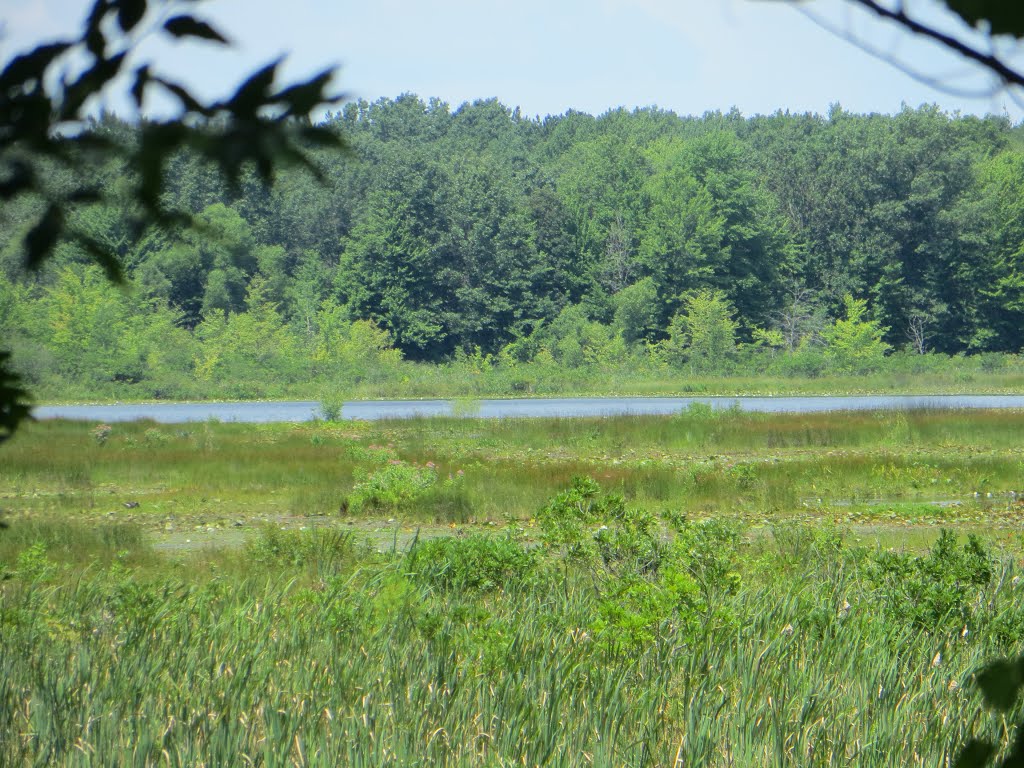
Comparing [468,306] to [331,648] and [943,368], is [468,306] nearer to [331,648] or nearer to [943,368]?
[943,368]

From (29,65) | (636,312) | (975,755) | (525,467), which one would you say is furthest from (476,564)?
(636,312)

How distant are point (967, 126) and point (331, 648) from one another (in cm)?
7090

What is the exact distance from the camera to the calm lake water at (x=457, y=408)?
105 ft

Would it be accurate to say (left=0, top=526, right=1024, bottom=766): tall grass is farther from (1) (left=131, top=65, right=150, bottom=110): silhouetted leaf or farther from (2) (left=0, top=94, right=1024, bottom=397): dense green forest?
(2) (left=0, top=94, right=1024, bottom=397): dense green forest

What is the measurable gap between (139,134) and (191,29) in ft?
0.50

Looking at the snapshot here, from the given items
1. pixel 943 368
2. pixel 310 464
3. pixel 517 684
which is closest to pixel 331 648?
pixel 517 684

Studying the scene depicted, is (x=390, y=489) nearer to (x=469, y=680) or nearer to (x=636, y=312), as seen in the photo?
(x=469, y=680)

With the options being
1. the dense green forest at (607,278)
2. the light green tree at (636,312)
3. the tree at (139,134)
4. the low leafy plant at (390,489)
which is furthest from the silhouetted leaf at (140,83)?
the light green tree at (636,312)

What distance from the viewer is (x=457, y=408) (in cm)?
3058

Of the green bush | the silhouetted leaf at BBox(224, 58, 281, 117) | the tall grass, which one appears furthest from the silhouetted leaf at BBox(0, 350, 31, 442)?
the green bush

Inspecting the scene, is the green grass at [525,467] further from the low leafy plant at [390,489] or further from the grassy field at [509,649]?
the grassy field at [509,649]

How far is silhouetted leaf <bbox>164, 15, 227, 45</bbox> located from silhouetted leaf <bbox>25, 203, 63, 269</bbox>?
25 cm

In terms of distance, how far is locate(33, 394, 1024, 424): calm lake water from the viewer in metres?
32.0

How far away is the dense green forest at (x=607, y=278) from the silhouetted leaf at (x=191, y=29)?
1973 inches
